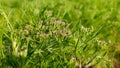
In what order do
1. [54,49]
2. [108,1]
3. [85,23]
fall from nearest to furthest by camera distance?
[54,49] → [85,23] → [108,1]

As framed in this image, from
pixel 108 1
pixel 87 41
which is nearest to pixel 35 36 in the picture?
pixel 87 41

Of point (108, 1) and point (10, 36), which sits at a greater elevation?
point (10, 36)

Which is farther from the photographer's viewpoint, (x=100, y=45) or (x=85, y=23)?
(x=85, y=23)

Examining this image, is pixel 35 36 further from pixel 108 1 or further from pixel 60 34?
pixel 108 1

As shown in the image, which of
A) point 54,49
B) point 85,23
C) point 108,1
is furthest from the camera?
point 108,1

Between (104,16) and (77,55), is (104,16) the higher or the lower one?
the lower one

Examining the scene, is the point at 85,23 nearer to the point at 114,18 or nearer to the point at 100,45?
the point at 114,18

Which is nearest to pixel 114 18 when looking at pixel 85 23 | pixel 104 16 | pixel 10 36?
pixel 104 16

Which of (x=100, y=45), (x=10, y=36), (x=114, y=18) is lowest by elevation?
(x=114, y=18)

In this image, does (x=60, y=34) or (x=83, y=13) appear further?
(x=83, y=13)
